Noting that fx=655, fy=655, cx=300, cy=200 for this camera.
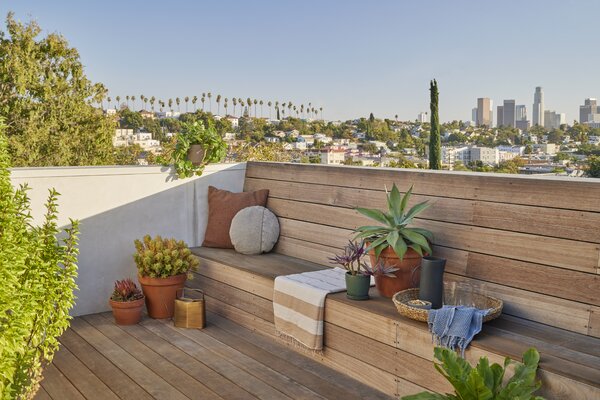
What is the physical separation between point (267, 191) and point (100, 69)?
74.0ft

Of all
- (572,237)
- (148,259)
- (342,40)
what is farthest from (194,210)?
(342,40)

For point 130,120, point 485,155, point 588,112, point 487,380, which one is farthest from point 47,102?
point 588,112

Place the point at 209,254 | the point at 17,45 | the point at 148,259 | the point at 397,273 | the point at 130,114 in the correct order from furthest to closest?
the point at 130,114
the point at 17,45
the point at 209,254
the point at 148,259
the point at 397,273

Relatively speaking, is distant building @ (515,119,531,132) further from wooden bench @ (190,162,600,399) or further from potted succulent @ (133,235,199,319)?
wooden bench @ (190,162,600,399)

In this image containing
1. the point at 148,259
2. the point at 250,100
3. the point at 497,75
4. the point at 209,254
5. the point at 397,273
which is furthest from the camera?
the point at 497,75

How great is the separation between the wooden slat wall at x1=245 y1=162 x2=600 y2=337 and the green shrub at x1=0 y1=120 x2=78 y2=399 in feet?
5.86

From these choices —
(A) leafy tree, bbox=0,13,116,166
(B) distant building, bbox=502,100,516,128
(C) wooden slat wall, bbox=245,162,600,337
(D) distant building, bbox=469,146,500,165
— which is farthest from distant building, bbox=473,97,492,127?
(C) wooden slat wall, bbox=245,162,600,337

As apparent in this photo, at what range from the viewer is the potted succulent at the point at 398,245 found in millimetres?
3113

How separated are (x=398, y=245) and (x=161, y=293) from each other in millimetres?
1693

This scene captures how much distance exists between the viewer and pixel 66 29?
63.9ft

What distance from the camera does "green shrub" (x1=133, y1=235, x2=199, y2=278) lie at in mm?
3996

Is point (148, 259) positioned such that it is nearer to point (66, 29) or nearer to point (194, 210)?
point (194, 210)

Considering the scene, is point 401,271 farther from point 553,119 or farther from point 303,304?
point 553,119

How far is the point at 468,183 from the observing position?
3213 mm
